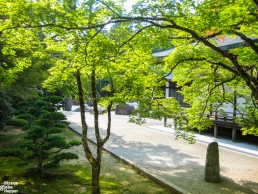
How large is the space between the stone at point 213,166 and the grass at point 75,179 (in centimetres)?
193

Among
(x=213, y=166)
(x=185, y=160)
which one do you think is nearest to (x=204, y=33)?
(x=213, y=166)

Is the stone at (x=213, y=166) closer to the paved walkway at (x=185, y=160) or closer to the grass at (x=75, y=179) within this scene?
the paved walkway at (x=185, y=160)

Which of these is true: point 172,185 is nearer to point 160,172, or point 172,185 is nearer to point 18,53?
point 160,172

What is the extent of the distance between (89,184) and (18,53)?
756 centimetres

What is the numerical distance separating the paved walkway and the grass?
61 centimetres

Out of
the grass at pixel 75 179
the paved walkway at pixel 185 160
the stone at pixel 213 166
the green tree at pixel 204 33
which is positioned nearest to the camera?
the green tree at pixel 204 33

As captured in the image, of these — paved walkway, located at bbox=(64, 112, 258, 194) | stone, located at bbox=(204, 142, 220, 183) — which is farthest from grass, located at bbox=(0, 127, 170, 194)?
stone, located at bbox=(204, 142, 220, 183)

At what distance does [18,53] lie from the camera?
37.6 feet

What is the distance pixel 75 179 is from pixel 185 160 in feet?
18.9

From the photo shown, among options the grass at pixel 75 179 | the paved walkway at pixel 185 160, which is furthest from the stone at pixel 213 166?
the grass at pixel 75 179

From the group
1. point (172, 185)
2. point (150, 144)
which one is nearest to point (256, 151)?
point (150, 144)

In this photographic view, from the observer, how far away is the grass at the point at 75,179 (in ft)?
26.0

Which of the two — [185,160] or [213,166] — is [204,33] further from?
[185,160]

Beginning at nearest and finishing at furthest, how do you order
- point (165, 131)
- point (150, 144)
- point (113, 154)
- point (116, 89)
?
point (116, 89), point (113, 154), point (150, 144), point (165, 131)
